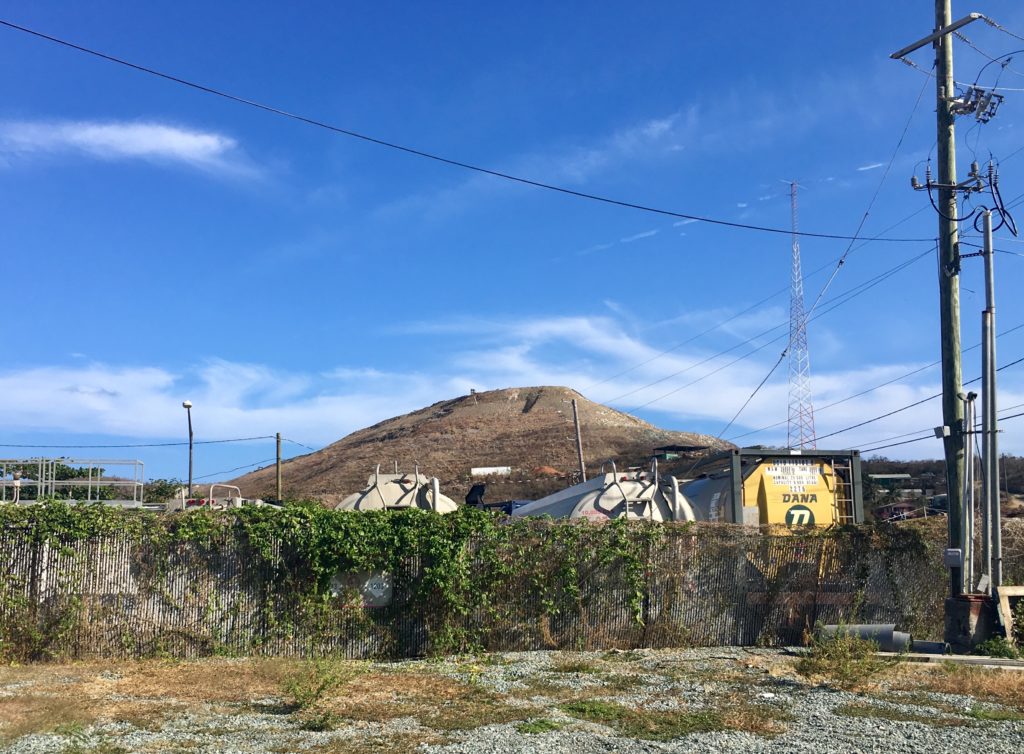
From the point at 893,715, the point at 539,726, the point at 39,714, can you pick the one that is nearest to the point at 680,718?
the point at 539,726

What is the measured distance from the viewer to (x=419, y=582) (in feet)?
43.4

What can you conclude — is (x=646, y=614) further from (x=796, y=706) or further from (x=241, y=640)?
(x=241, y=640)

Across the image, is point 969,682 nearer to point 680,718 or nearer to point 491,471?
point 680,718

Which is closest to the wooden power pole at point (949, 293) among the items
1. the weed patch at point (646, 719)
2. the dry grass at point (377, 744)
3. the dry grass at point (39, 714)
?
the weed patch at point (646, 719)

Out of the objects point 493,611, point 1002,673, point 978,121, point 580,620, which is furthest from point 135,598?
point 978,121

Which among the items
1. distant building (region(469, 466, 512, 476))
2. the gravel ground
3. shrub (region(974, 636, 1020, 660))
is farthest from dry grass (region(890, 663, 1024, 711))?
distant building (region(469, 466, 512, 476))

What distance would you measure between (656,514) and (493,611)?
5.27 meters

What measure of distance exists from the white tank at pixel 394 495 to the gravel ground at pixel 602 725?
748 cm

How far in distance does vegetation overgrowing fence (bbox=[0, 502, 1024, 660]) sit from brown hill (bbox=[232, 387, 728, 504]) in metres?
50.6

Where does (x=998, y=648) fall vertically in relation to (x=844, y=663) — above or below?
below

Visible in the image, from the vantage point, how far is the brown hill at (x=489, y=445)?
7956 cm

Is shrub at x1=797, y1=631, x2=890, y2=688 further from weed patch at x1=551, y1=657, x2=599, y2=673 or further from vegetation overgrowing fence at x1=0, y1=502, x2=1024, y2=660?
weed patch at x1=551, y1=657, x2=599, y2=673

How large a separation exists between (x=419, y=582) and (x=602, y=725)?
4774mm

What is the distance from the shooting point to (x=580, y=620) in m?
13.7
